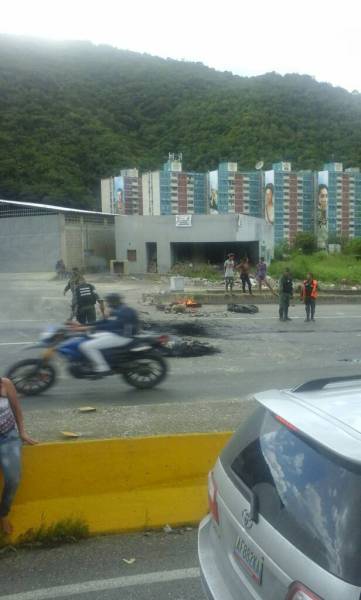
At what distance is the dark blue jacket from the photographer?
8758mm

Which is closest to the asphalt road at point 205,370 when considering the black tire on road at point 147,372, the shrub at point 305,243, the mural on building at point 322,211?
the black tire on road at point 147,372

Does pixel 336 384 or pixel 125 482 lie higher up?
pixel 336 384

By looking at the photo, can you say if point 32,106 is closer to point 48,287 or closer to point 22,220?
point 22,220

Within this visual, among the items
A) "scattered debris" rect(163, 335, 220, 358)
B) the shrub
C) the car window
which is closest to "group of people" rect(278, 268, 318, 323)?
"scattered debris" rect(163, 335, 220, 358)

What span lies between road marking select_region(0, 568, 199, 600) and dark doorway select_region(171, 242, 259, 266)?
40.3 meters

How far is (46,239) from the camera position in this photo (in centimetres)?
4416

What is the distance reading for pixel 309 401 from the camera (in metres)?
2.70

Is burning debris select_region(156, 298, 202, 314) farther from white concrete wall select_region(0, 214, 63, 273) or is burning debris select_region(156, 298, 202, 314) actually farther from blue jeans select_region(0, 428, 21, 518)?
white concrete wall select_region(0, 214, 63, 273)

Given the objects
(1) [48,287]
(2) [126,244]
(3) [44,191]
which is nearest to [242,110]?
(3) [44,191]

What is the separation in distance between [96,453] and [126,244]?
40.8 m

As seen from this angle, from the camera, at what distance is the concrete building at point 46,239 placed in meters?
43.9

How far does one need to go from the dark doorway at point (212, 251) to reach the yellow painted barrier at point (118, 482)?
3950 cm

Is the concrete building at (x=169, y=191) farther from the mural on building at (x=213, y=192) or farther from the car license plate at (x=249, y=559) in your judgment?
the car license plate at (x=249, y=559)

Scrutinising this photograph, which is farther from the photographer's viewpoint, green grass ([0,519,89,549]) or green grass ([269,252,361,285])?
green grass ([269,252,361,285])
